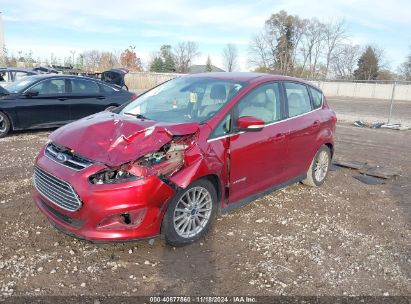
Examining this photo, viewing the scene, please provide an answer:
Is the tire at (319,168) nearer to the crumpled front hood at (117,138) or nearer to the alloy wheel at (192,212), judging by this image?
the alloy wheel at (192,212)

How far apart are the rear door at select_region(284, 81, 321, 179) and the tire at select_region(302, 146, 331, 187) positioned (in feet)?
0.77

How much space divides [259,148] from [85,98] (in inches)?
264

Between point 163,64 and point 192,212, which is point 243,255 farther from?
point 163,64

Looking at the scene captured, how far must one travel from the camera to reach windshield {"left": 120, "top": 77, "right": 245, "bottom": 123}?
13.7ft

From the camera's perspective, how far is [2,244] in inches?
146

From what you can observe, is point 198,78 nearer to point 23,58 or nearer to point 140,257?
point 140,257

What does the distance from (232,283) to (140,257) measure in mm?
947

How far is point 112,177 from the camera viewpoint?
3.30 m

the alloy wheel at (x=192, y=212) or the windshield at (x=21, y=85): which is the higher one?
the windshield at (x=21, y=85)

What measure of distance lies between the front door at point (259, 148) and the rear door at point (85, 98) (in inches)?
248

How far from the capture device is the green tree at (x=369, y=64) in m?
69.2

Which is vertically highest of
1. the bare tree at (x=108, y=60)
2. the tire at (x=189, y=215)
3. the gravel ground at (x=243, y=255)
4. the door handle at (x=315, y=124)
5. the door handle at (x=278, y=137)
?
the bare tree at (x=108, y=60)

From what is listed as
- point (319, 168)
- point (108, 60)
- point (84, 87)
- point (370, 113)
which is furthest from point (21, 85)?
point (108, 60)

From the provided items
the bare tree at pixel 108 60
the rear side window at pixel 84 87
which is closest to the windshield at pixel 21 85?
the rear side window at pixel 84 87
